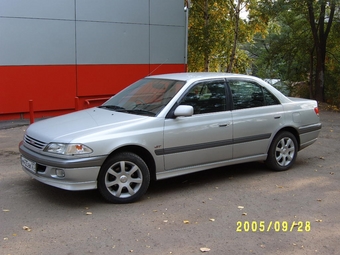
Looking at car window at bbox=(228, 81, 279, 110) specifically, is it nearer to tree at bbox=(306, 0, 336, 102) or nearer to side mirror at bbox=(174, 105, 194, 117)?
side mirror at bbox=(174, 105, 194, 117)

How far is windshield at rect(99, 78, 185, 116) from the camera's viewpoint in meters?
5.80

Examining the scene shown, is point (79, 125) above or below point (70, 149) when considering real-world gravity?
above

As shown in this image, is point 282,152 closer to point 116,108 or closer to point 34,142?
point 116,108

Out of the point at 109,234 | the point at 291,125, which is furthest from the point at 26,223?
the point at 291,125

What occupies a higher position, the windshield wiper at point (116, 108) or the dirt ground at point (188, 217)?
the windshield wiper at point (116, 108)

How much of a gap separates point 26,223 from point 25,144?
130 cm

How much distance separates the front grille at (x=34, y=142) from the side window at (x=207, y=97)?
6.33ft

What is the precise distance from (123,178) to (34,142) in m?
1.23

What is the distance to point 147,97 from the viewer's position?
613cm

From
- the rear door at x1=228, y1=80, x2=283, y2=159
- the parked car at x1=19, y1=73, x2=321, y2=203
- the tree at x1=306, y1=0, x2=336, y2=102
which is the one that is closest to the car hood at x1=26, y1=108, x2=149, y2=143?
the parked car at x1=19, y1=73, x2=321, y2=203

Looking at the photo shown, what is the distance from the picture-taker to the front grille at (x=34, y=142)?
5.17 m

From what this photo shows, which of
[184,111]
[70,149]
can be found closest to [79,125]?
[70,149]

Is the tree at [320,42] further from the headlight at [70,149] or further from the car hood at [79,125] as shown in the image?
the headlight at [70,149]

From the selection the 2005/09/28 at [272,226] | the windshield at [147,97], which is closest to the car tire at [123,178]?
the windshield at [147,97]
